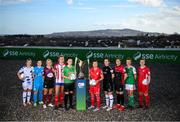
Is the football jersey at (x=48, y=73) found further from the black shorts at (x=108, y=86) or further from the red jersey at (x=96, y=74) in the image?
the black shorts at (x=108, y=86)

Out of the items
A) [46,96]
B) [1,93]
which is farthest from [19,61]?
[46,96]

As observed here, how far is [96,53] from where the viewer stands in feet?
85.3

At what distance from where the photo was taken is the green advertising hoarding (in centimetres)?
2497

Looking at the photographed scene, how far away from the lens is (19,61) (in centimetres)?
2759

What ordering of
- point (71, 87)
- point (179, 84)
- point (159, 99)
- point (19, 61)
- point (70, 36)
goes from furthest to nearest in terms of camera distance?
point (70, 36), point (19, 61), point (179, 84), point (159, 99), point (71, 87)

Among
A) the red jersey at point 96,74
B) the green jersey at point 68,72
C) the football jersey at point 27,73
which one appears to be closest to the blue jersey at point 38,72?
the football jersey at point 27,73

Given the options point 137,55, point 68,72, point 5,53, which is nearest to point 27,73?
point 68,72

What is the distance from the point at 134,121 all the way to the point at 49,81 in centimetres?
330

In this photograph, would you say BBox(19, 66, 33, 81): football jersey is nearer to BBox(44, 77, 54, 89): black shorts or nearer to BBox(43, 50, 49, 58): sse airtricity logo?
BBox(44, 77, 54, 89): black shorts

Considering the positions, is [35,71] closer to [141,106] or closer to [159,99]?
[141,106]

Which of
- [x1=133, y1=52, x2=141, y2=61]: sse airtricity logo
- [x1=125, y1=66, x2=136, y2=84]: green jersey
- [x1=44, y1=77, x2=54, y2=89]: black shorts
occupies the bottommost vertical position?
[x1=133, y1=52, x2=141, y2=61]: sse airtricity logo

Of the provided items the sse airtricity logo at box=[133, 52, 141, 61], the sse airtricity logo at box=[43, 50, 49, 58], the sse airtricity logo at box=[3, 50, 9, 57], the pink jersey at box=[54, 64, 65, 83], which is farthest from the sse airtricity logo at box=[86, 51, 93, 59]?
the pink jersey at box=[54, 64, 65, 83]

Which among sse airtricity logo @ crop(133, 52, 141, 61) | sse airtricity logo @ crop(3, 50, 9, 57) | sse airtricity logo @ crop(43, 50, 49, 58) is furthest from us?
sse airtricity logo @ crop(3, 50, 9, 57)

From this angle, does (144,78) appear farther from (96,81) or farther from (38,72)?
(38,72)
